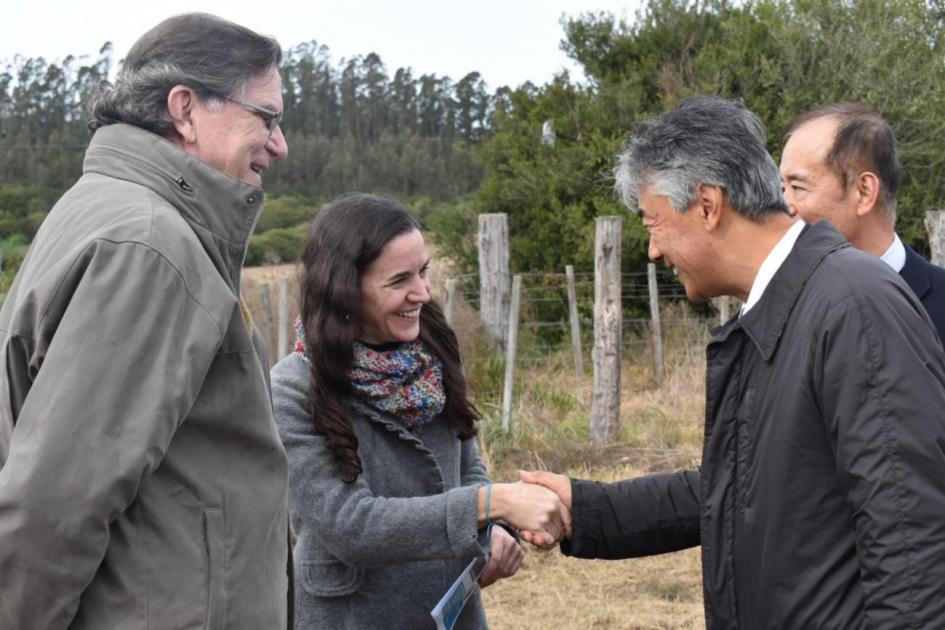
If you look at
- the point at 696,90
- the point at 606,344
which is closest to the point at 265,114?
the point at 606,344

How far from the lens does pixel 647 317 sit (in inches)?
560

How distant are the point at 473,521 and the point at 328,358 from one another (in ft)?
1.84

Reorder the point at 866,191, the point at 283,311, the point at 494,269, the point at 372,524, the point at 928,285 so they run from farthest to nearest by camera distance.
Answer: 1. the point at 283,311
2. the point at 494,269
3. the point at 866,191
4. the point at 928,285
5. the point at 372,524

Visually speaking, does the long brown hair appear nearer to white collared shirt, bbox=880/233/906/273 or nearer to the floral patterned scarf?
the floral patterned scarf

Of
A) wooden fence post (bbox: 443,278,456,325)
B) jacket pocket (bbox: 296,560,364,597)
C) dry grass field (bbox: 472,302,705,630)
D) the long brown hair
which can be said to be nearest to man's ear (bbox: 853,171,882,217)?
the long brown hair

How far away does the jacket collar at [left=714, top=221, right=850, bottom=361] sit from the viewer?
2.08m

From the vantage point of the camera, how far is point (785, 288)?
211 centimetres

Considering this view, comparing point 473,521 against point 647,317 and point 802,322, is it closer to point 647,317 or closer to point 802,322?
point 802,322

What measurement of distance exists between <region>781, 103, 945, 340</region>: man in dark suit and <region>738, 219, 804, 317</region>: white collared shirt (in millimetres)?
1096

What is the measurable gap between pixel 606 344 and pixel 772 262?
6.25 metres

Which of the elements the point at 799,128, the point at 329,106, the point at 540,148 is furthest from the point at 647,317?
the point at 329,106

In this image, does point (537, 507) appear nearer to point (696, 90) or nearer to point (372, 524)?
point (372, 524)

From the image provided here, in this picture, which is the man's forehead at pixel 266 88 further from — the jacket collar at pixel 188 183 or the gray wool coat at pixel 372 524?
the gray wool coat at pixel 372 524

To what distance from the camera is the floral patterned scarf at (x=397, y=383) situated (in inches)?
108
